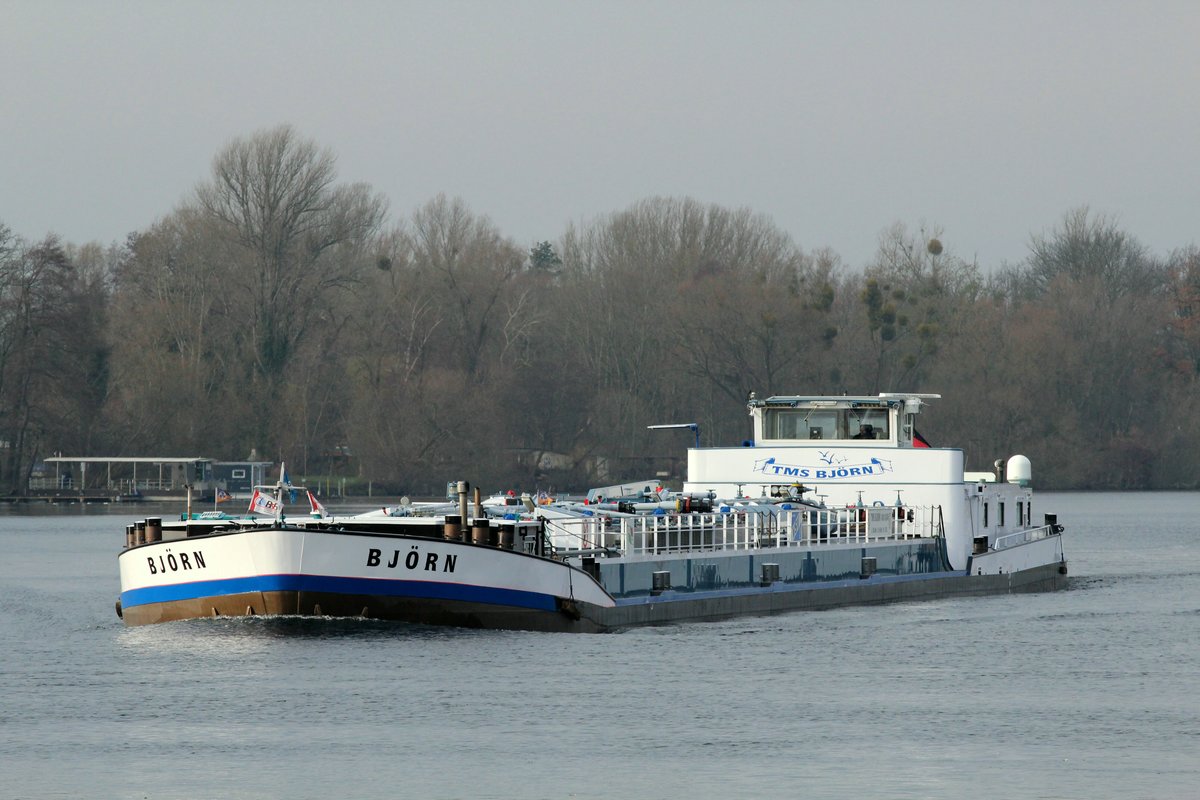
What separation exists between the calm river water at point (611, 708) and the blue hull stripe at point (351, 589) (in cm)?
83

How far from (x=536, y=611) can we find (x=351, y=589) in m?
4.02

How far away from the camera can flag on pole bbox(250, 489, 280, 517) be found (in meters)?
38.2

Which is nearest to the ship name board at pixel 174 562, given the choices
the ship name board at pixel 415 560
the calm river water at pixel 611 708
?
the calm river water at pixel 611 708

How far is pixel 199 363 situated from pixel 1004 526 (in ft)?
250

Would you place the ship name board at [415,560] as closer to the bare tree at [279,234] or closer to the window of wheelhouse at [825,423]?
the window of wheelhouse at [825,423]

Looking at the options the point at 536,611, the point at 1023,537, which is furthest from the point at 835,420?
the point at 536,611

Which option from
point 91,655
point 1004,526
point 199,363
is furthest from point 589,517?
point 199,363

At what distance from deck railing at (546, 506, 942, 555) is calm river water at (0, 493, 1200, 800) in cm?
230

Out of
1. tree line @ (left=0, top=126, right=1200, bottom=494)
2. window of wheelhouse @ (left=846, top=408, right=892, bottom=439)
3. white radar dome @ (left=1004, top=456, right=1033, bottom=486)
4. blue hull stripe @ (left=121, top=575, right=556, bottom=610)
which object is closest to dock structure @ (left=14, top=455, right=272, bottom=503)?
tree line @ (left=0, top=126, right=1200, bottom=494)

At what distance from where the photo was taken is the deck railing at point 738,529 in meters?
42.7

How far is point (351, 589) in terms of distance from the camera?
36656 mm

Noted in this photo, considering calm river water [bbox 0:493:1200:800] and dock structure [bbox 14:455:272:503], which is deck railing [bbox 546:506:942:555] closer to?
calm river water [bbox 0:493:1200:800]

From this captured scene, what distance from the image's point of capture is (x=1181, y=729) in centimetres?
2905

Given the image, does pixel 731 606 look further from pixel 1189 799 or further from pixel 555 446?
pixel 555 446
